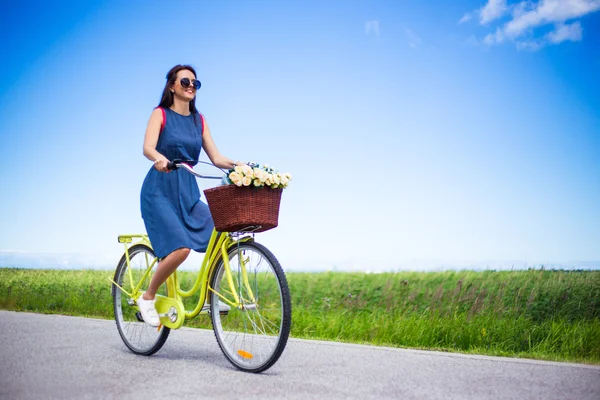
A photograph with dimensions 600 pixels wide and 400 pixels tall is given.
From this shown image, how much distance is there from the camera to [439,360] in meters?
5.41

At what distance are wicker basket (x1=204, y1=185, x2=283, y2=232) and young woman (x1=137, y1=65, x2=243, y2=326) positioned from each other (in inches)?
24.8

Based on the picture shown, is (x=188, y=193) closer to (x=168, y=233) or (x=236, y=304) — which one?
(x=168, y=233)

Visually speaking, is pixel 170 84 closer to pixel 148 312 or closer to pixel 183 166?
pixel 183 166

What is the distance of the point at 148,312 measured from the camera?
17.4 ft

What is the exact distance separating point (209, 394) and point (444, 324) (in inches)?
156

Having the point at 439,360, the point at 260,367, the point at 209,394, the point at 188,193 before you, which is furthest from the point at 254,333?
the point at 439,360

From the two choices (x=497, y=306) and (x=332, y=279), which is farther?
(x=332, y=279)

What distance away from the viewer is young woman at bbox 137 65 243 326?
5.07 m

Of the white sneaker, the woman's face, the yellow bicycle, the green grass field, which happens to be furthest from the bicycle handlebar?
the green grass field

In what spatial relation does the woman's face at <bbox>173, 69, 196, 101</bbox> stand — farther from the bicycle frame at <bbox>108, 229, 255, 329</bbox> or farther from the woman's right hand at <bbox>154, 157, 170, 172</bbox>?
the bicycle frame at <bbox>108, 229, 255, 329</bbox>

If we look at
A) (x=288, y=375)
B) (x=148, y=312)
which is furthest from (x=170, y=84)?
(x=288, y=375)

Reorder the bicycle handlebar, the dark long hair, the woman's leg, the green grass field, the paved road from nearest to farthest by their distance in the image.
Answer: the paved road → the bicycle handlebar → the woman's leg → the dark long hair → the green grass field

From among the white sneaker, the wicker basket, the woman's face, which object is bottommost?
the white sneaker

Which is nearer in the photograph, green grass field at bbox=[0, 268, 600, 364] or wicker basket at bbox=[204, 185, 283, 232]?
wicker basket at bbox=[204, 185, 283, 232]
